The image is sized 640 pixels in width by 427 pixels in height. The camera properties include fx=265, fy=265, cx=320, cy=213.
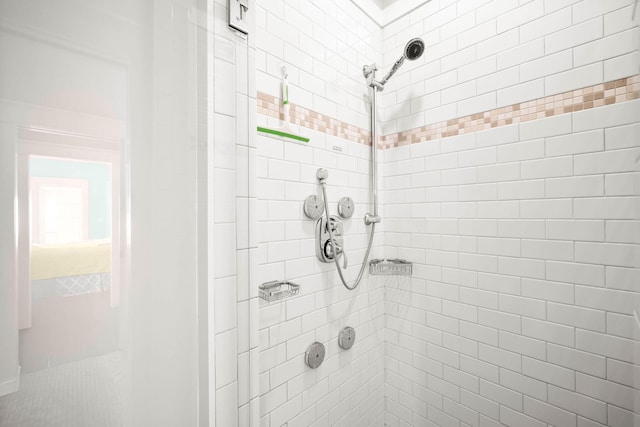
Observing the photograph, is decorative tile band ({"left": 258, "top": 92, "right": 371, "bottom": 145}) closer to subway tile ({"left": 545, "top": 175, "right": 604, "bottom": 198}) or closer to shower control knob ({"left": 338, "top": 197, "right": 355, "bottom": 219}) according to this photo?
shower control knob ({"left": 338, "top": 197, "right": 355, "bottom": 219})

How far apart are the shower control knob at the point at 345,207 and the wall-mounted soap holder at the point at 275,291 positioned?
1.61 feet

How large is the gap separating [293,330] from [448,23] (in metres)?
1.74

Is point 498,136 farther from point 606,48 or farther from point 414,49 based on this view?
point 414,49

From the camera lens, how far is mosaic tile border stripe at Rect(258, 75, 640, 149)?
3.26ft

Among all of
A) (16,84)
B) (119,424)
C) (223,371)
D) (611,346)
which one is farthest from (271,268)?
(611,346)

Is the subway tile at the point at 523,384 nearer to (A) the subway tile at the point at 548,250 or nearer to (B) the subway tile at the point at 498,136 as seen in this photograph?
(A) the subway tile at the point at 548,250

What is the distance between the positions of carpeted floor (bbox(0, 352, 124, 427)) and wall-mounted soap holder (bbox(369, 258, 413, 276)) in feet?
4.03

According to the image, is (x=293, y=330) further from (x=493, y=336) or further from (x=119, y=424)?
(x=493, y=336)

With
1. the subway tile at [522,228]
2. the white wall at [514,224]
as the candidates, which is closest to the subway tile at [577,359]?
the white wall at [514,224]

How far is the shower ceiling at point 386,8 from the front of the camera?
1.52 metres

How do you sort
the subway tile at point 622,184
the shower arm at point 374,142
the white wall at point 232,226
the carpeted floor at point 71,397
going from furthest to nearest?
1. the shower arm at point 374,142
2. the subway tile at point 622,184
3. the white wall at point 232,226
4. the carpeted floor at point 71,397

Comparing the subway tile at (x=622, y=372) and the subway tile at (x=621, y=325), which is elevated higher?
the subway tile at (x=621, y=325)

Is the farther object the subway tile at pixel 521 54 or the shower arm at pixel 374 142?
the shower arm at pixel 374 142

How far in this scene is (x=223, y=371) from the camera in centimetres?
78
